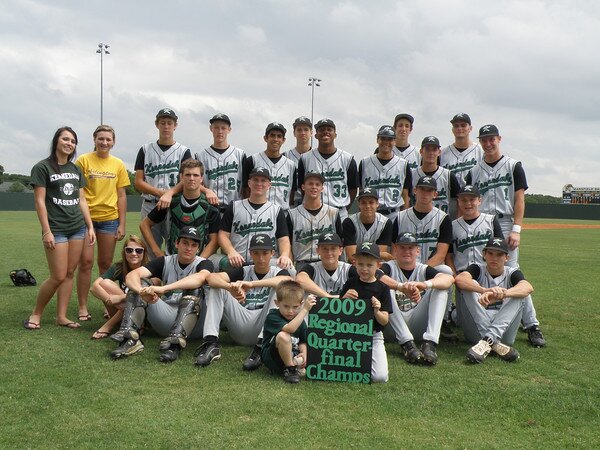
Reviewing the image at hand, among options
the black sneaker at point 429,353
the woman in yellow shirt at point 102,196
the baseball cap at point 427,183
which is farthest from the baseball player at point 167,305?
the baseball cap at point 427,183

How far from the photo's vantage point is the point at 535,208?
1716 inches

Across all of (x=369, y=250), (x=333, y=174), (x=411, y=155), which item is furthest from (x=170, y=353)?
(x=411, y=155)

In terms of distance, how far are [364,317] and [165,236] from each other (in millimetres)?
2744

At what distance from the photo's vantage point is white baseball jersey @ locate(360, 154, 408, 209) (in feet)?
20.6

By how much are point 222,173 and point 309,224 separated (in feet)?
3.92

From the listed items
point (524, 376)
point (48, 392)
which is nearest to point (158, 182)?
point (48, 392)

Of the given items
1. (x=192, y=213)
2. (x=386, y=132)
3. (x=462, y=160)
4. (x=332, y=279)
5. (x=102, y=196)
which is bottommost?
(x=332, y=279)

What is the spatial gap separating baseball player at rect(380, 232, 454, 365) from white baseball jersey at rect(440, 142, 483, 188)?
1.48 metres

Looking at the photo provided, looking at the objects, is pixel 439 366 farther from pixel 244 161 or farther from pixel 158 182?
pixel 158 182

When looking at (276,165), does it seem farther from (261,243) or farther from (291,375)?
(291,375)

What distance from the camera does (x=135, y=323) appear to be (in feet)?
16.1

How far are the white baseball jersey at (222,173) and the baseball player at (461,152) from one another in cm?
235

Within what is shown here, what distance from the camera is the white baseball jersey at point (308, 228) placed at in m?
5.63

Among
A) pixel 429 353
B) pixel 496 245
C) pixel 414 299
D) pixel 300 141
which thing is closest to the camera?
pixel 429 353
